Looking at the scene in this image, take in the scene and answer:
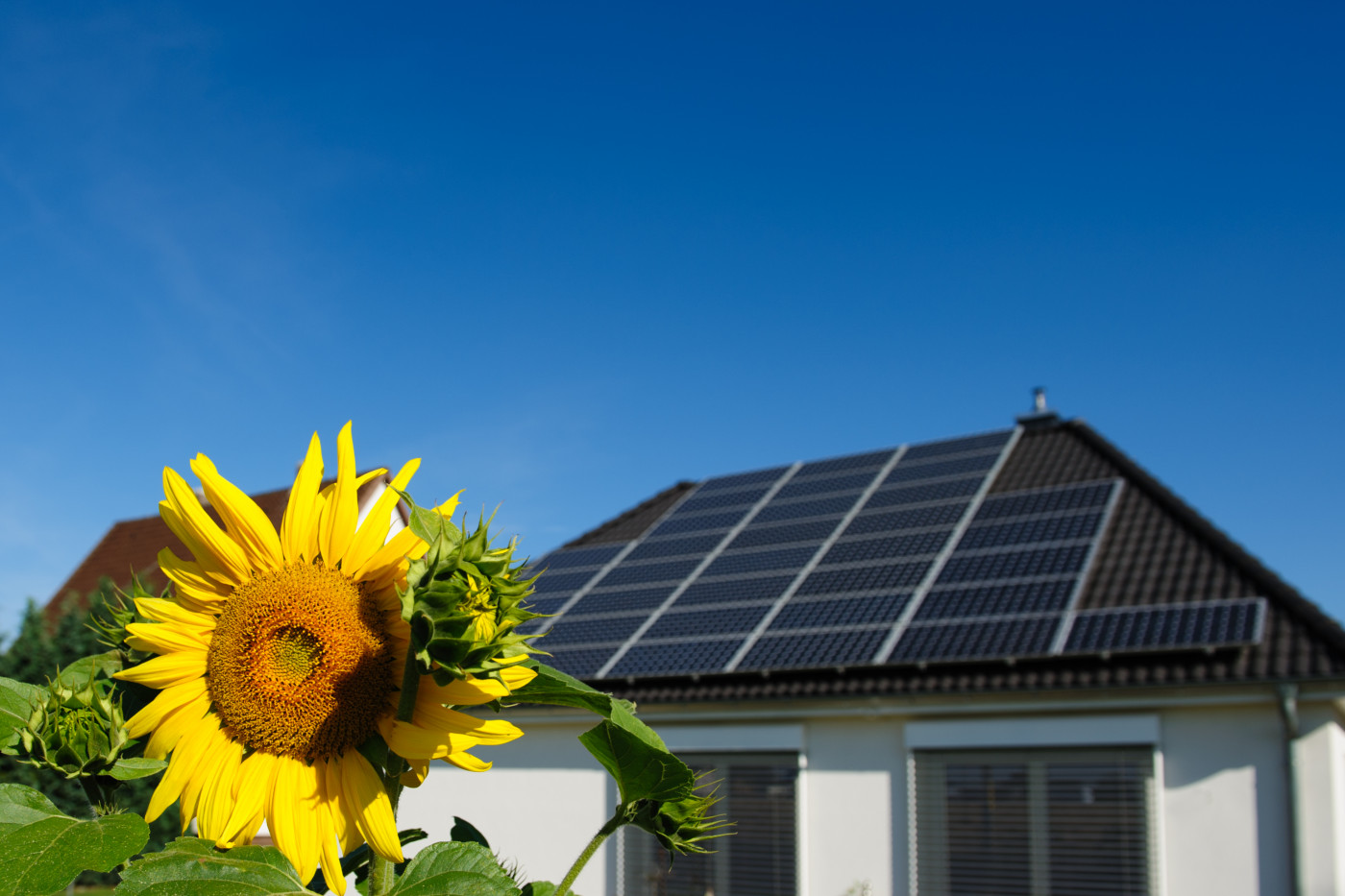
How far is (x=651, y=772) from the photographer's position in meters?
1.19

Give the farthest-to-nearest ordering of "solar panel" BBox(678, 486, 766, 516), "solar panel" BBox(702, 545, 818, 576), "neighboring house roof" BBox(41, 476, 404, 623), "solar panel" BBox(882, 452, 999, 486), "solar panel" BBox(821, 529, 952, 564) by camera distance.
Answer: "neighboring house roof" BBox(41, 476, 404, 623) < "solar panel" BBox(678, 486, 766, 516) < "solar panel" BBox(882, 452, 999, 486) < "solar panel" BBox(702, 545, 818, 576) < "solar panel" BBox(821, 529, 952, 564)

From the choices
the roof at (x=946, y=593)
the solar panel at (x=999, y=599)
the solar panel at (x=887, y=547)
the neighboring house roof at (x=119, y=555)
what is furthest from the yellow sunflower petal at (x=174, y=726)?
the neighboring house roof at (x=119, y=555)

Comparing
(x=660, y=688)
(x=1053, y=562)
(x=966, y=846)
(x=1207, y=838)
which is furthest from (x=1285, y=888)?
(x=660, y=688)

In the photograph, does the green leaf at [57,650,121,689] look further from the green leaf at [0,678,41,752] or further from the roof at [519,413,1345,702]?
the roof at [519,413,1345,702]

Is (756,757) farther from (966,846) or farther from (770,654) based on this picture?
(966,846)

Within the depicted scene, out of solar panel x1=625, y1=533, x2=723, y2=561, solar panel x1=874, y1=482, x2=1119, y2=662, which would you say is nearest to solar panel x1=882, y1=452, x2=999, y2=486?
solar panel x1=874, y1=482, x2=1119, y2=662

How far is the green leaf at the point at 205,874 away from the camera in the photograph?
0.94m

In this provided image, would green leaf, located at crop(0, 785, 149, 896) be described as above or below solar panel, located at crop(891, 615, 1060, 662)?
below

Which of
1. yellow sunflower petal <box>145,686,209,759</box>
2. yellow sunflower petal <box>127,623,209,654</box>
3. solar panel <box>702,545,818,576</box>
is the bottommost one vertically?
yellow sunflower petal <box>145,686,209,759</box>

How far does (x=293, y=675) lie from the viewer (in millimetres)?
1127

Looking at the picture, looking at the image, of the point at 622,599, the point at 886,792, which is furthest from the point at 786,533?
the point at 886,792

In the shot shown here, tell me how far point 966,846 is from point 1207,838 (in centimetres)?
219

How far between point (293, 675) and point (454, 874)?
26 cm

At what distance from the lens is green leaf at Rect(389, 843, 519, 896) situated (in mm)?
1035
